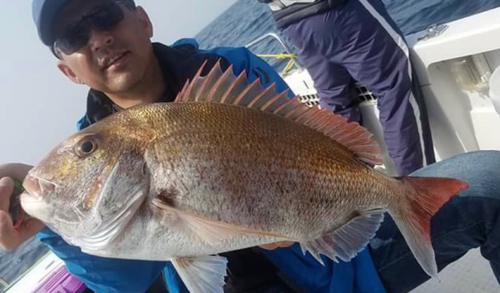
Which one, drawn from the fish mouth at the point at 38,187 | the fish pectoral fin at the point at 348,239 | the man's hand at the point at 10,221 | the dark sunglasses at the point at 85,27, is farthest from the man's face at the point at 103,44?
the fish pectoral fin at the point at 348,239

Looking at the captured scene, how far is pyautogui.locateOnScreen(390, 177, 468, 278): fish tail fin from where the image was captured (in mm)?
1434

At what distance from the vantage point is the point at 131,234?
120 centimetres

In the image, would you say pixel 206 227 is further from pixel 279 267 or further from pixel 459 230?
pixel 459 230

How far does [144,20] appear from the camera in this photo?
2.18 meters

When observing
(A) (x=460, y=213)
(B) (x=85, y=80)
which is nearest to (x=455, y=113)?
(A) (x=460, y=213)

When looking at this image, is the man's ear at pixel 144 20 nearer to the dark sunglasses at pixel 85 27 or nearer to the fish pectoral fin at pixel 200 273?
the dark sunglasses at pixel 85 27

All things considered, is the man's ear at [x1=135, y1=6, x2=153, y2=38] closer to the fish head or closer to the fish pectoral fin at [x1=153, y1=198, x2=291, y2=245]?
the fish head

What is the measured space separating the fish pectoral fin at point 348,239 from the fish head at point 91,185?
1.69 feet

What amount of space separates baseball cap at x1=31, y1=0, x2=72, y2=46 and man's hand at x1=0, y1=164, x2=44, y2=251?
64cm

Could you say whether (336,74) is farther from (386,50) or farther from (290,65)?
(290,65)

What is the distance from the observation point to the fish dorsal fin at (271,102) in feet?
4.44

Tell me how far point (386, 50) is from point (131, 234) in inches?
96.3

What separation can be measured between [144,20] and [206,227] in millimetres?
1322

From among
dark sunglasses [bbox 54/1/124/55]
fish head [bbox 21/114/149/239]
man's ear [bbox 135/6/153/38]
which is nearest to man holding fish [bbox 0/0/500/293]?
fish head [bbox 21/114/149/239]
